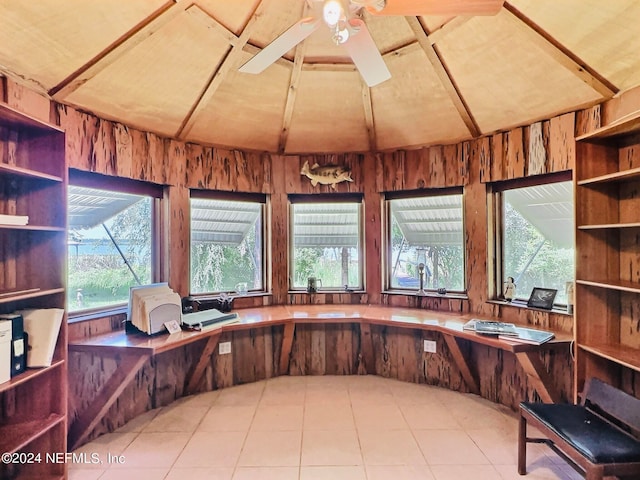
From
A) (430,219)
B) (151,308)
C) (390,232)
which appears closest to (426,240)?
(430,219)

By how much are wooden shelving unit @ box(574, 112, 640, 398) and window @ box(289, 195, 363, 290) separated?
6.62 feet

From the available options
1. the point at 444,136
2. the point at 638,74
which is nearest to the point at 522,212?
the point at 444,136

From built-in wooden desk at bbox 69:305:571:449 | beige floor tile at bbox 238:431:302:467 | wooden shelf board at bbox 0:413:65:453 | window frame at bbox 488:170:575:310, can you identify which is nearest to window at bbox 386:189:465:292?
window frame at bbox 488:170:575:310

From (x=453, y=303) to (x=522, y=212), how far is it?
3.42 feet

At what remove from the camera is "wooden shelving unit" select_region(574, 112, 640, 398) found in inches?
81.3

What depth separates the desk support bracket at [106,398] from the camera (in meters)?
2.23

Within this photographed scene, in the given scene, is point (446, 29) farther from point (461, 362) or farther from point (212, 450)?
point (212, 450)

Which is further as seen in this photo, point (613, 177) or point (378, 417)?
point (378, 417)

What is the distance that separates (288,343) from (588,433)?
7.59ft

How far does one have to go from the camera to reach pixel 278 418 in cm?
259

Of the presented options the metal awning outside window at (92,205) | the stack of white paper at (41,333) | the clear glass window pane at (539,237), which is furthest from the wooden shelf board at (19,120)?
the clear glass window pane at (539,237)

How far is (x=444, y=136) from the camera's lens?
308cm

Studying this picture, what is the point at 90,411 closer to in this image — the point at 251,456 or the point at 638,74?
the point at 251,456

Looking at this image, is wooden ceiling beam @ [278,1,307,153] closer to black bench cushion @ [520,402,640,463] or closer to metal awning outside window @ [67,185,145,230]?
metal awning outside window @ [67,185,145,230]
